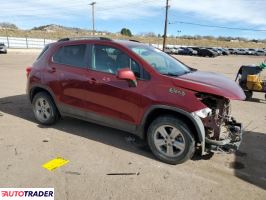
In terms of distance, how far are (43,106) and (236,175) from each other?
4065mm

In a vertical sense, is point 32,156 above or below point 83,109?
below

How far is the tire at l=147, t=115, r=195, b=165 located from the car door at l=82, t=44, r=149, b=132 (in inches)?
15.8

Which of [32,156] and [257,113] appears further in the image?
[257,113]

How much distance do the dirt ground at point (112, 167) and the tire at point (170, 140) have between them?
0.48ft

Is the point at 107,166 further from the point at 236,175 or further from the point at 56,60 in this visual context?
the point at 56,60

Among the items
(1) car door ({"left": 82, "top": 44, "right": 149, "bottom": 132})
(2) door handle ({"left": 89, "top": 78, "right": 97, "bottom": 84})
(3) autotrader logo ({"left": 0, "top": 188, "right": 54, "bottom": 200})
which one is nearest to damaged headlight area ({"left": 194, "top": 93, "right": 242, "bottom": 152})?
(1) car door ({"left": 82, "top": 44, "right": 149, "bottom": 132})

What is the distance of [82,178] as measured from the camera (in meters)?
4.17

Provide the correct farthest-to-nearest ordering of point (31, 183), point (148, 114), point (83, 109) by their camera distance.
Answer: point (83, 109) < point (148, 114) < point (31, 183)

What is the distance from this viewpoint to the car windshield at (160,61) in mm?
5027

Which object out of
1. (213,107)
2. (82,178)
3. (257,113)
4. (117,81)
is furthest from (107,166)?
(257,113)

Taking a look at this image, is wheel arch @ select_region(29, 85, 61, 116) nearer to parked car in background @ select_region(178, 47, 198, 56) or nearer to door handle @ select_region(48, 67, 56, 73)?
door handle @ select_region(48, 67, 56, 73)

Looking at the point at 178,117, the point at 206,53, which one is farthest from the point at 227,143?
the point at 206,53

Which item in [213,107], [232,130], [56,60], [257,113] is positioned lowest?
[257,113]

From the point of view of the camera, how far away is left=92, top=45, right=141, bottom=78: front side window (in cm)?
499
